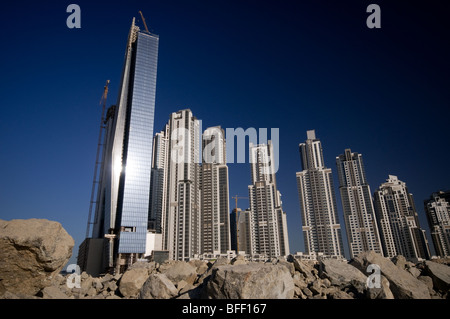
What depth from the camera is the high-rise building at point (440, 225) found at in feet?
344

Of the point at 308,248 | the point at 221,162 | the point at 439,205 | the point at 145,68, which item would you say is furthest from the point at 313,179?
the point at 145,68

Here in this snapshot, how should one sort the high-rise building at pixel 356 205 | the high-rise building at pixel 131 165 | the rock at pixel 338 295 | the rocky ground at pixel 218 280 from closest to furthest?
the rocky ground at pixel 218 280 → the rock at pixel 338 295 → the high-rise building at pixel 131 165 → the high-rise building at pixel 356 205

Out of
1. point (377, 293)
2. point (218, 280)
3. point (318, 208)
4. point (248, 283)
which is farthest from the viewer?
point (318, 208)

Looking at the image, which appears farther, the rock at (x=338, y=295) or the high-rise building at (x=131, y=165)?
the high-rise building at (x=131, y=165)

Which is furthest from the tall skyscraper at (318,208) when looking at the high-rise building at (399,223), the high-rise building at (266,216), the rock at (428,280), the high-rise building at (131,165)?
the rock at (428,280)

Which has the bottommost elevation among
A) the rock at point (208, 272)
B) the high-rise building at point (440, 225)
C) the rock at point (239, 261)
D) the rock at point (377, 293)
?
the rock at point (377, 293)

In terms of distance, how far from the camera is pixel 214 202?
122438 millimetres

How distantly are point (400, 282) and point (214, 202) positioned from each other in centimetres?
11352

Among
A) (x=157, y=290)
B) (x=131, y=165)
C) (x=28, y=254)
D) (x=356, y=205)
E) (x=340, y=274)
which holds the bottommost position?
(x=157, y=290)

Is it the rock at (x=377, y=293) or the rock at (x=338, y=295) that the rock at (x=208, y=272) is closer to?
the rock at (x=338, y=295)

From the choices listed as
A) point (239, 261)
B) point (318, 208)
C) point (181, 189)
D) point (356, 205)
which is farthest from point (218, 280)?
point (356, 205)

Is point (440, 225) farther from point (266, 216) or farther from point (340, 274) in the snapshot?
point (340, 274)

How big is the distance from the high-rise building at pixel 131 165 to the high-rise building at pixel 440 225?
11566 cm

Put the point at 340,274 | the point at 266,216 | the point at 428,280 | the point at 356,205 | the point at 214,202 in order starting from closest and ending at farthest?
the point at 340,274 → the point at 428,280 → the point at 266,216 → the point at 214,202 → the point at 356,205
